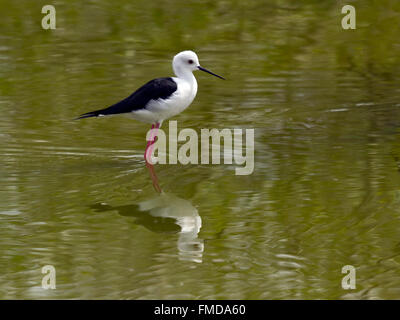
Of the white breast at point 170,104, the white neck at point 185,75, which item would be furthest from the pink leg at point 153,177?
the white neck at point 185,75

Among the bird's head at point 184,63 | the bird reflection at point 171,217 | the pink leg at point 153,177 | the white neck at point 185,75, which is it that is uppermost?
the bird's head at point 184,63

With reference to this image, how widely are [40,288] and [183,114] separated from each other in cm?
455

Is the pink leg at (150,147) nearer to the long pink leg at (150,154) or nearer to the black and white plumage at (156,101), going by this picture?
the long pink leg at (150,154)

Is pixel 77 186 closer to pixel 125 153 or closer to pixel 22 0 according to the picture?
pixel 125 153

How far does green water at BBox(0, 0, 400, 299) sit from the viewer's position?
570 cm

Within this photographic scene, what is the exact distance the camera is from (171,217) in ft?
22.3

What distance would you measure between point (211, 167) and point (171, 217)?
4.09 feet

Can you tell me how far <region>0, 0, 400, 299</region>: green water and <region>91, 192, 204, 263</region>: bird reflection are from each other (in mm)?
16

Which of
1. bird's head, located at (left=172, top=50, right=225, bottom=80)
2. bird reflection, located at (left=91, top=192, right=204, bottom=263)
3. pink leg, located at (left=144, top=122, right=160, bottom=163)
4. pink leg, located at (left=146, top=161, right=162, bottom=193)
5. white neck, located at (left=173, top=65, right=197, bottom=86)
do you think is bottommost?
bird reflection, located at (left=91, top=192, right=204, bottom=263)

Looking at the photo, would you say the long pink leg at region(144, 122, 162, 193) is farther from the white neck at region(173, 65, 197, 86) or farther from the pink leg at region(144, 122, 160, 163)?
the white neck at region(173, 65, 197, 86)

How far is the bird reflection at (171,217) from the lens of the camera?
6.20 meters

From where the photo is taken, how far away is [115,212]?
22.5 ft

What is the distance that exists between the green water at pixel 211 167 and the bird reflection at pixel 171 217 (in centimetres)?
2

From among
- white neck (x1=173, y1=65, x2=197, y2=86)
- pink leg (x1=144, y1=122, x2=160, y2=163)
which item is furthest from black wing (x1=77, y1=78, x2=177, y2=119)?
pink leg (x1=144, y1=122, x2=160, y2=163)
